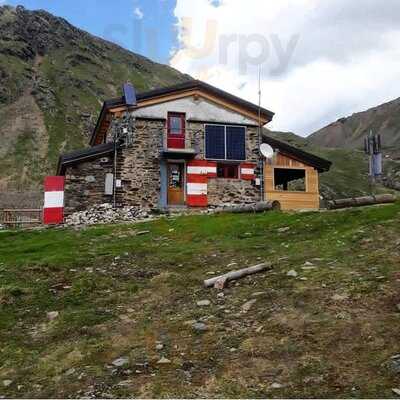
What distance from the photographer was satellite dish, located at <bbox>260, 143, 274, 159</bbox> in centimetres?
3131

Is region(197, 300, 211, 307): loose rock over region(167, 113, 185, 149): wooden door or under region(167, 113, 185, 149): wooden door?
under

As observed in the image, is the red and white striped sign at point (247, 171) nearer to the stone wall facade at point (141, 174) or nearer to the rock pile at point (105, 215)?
the stone wall facade at point (141, 174)

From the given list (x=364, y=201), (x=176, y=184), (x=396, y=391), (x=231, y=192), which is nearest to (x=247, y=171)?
(x=231, y=192)

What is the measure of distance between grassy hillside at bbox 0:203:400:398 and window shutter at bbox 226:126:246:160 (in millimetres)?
15265

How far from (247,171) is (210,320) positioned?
22.3 metres

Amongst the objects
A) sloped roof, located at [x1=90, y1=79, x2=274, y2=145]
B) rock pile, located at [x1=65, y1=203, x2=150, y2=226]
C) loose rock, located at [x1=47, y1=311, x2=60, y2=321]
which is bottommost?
loose rock, located at [x1=47, y1=311, x2=60, y2=321]

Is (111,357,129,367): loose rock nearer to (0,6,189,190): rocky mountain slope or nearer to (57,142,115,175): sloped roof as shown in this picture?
(57,142,115,175): sloped roof

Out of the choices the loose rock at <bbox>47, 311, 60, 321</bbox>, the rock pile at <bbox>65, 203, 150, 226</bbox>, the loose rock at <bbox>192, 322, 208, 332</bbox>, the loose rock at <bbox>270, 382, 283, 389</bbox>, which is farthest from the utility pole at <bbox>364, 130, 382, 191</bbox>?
the loose rock at <bbox>270, 382, 283, 389</bbox>

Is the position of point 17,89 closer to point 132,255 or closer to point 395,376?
point 132,255

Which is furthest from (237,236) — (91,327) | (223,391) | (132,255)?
(223,391)

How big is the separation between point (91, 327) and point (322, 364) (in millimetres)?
4149

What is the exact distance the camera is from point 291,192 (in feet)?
104

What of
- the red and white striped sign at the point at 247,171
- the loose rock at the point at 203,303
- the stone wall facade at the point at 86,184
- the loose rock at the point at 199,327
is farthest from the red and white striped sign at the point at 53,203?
the loose rock at the point at 199,327

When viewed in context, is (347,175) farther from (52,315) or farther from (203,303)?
(52,315)
